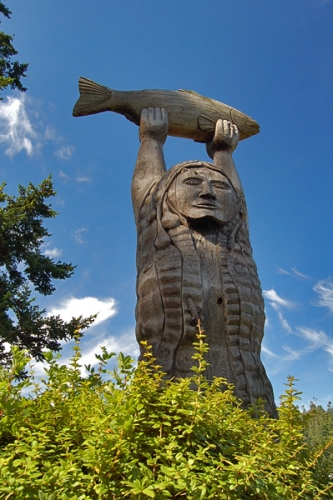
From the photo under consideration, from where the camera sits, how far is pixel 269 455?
7.24 feet

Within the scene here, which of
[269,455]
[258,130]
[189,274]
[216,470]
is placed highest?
[258,130]

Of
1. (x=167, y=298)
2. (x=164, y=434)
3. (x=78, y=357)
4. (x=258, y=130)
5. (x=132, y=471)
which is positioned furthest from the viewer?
(x=258, y=130)

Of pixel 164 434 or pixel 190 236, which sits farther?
pixel 190 236

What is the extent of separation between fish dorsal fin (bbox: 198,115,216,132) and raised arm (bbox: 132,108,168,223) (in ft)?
1.91

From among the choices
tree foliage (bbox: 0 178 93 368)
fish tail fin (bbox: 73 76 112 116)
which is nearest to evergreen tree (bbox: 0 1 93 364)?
tree foliage (bbox: 0 178 93 368)

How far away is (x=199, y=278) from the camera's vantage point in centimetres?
432

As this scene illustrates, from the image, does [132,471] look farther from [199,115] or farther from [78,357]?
[199,115]

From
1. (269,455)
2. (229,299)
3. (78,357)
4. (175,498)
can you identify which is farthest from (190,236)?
(175,498)

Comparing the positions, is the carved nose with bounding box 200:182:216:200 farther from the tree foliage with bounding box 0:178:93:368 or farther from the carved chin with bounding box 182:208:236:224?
the tree foliage with bounding box 0:178:93:368

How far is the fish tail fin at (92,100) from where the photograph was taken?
6.58 meters

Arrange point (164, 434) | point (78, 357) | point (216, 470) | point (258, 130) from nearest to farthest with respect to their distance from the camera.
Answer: point (216, 470), point (164, 434), point (78, 357), point (258, 130)

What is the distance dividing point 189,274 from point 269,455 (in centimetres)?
226

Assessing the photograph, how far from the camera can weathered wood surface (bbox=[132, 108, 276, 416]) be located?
13.4 ft

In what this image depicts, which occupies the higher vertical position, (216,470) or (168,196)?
(168,196)
